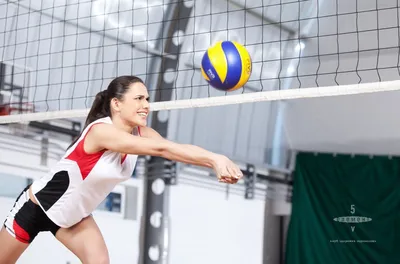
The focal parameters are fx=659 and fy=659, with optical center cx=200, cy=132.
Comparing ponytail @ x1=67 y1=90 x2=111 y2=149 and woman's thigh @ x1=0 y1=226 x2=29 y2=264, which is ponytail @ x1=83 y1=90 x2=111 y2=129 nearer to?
ponytail @ x1=67 y1=90 x2=111 y2=149

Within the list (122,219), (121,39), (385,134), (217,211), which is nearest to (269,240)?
(217,211)

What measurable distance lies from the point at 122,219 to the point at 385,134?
4965 mm

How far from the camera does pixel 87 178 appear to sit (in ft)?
11.3

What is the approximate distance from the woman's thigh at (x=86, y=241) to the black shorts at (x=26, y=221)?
0.10m

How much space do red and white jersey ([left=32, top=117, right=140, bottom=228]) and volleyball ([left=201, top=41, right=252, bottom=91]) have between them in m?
1.40

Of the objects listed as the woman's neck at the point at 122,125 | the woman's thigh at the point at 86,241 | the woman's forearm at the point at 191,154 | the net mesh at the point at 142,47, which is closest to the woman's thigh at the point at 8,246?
the woman's thigh at the point at 86,241

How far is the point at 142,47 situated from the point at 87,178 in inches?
235

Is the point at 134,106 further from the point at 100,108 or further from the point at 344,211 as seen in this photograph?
the point at 344,211

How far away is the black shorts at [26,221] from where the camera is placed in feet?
12.2

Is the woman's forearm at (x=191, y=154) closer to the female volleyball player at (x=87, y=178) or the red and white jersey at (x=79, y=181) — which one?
the female volleyball player at (x=87, y=178)

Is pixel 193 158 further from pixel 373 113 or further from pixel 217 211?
pixel 373 113

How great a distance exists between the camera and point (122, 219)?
28.7 feet

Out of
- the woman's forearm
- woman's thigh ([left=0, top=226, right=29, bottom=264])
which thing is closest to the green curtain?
woman's thigh ([left=0, top=226, right=29, bottom=264])

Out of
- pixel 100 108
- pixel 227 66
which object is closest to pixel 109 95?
pixel 100 108
